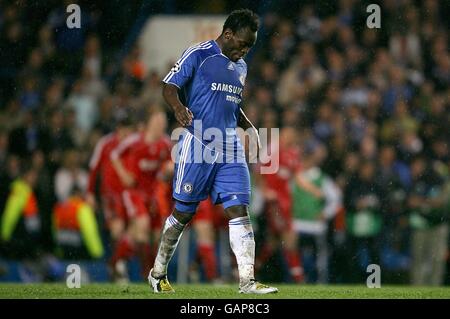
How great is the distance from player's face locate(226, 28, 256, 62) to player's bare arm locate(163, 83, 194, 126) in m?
0.55

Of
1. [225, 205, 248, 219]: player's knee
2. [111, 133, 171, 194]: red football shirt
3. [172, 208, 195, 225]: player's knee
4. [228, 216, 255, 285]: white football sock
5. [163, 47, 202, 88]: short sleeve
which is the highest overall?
[163, 47, 202, 88]: short sleeve

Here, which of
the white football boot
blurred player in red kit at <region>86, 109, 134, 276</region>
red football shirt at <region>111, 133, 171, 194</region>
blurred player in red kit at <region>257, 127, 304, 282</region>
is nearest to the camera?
the white football boot

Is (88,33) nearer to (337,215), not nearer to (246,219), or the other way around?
(337,215)

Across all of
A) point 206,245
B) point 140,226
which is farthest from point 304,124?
point 140,226

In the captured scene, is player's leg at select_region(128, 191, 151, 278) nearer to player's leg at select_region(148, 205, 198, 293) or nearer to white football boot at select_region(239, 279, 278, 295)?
player's leg at select_region(148, 205, 198, 293)

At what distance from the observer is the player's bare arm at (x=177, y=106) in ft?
26.7

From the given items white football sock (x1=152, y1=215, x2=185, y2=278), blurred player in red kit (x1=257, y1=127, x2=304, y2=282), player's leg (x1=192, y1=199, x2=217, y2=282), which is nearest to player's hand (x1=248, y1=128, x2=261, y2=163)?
white football sock (x1=152, y1=215, x2=185, y2=278)

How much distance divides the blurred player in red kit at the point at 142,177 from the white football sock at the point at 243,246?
4484 millimetres

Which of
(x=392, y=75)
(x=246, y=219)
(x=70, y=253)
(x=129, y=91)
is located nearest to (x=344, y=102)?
(x=392, y=75)

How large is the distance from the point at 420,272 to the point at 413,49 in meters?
4.41

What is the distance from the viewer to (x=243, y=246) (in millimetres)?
8312

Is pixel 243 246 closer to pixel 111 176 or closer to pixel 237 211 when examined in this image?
pixel 237 211

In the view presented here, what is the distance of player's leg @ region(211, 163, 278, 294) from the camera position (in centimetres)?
831

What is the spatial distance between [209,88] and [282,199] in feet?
21.6
